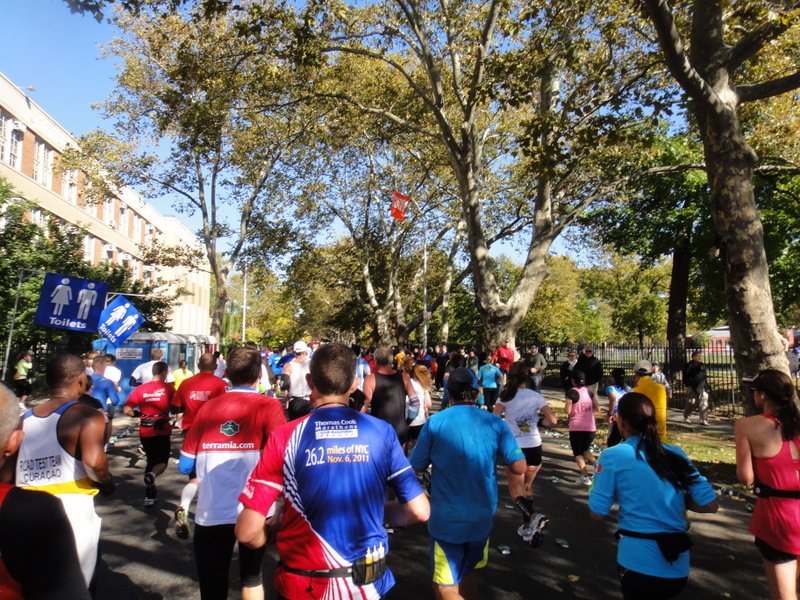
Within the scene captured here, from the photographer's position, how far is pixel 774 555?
136 inches

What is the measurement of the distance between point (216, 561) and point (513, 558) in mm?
2984

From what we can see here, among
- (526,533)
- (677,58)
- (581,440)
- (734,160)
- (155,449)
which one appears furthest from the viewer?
(581,440)

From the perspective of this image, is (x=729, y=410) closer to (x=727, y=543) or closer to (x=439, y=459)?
(x=727, y=543)

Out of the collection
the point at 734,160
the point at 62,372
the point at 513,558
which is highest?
the point at 734,160

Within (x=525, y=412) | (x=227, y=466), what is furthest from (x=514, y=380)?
(x=227, y=466)

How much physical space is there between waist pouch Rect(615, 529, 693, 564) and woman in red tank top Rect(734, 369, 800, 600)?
807mm

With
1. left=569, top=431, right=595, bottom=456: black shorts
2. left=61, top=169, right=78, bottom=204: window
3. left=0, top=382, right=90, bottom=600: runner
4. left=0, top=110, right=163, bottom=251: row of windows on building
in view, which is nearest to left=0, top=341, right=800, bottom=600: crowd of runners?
left=0, top=382, right=90, bottom=600: runner

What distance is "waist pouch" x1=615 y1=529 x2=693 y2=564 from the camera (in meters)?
2.99

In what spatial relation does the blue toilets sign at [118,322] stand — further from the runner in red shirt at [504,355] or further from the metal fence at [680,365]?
the metal fence at [680,365]

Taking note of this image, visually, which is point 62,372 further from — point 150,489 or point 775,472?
point 775,472

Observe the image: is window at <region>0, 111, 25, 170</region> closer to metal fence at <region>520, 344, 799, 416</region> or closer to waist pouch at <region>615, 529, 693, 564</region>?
metal fence at <region>520, 344, 799, 416</region>

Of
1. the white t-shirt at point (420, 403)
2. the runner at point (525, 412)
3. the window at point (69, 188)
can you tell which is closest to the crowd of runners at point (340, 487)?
the runner at point (525, 412)

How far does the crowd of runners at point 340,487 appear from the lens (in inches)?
95.2

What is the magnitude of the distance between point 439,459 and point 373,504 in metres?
1.25
